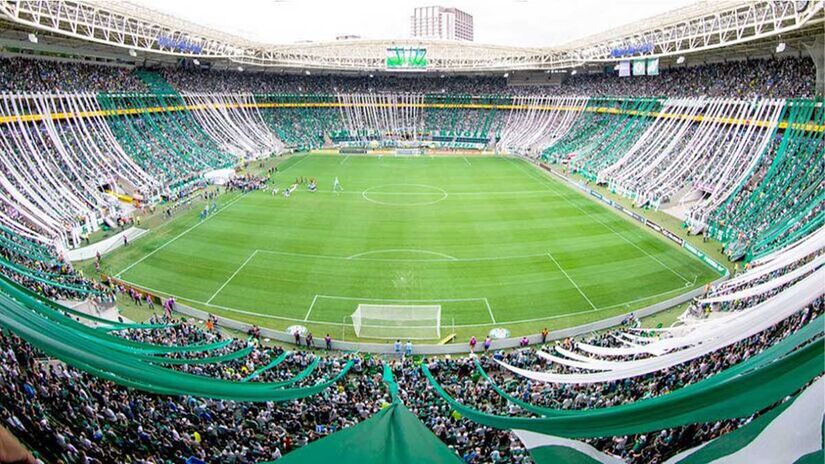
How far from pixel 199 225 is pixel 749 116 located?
148ft

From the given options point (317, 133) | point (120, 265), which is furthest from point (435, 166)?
point (120, 265)

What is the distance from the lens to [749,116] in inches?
1673

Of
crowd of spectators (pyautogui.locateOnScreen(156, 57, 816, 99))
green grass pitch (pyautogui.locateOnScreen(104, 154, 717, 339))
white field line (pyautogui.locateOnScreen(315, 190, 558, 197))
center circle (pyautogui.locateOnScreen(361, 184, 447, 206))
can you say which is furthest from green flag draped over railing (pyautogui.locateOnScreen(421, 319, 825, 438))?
crowd of spectators (pyautogui.locateOnScreen(156, 57, 816, 99))

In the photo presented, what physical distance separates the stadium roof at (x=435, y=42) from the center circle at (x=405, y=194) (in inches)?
1097

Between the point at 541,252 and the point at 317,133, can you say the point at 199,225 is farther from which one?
the point at 317,133

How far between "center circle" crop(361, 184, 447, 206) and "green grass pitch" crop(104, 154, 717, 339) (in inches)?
11.1

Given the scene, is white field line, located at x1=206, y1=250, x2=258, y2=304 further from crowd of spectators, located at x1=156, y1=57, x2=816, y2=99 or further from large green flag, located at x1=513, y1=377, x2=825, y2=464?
crowd of spectators, located at x1=156, y1=57, x2=816, y2=99

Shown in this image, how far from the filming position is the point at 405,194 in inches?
1916

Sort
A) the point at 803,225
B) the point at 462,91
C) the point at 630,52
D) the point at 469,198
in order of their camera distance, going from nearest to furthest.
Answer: the point at 803,225
the point at 469,198
the point at 630,52
the point at 462,91

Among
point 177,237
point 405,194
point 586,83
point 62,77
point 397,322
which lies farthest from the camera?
point 586,83

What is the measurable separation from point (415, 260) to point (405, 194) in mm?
17288

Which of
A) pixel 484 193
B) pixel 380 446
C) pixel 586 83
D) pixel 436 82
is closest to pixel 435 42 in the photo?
pixel 436 82

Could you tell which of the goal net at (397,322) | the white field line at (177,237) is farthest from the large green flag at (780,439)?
the white field line at (177,237)

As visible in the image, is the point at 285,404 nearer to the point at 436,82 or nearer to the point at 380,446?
the point at 380,446
